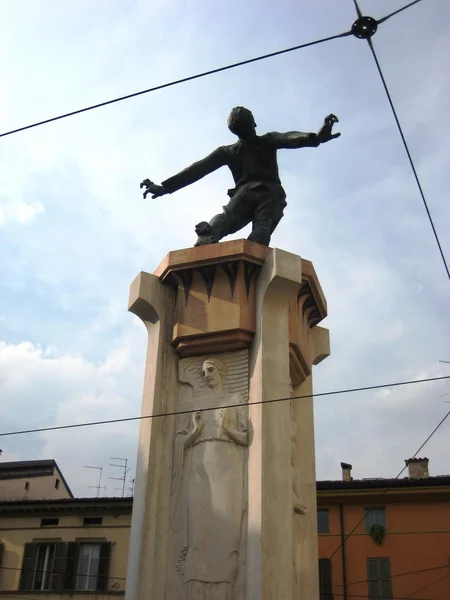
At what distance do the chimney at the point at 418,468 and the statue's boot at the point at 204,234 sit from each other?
26006 millimetres

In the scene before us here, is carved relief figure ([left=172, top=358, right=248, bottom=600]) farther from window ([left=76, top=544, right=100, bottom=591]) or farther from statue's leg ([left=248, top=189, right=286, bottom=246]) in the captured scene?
window ([left=76, top=544, right=100, bottom=591])

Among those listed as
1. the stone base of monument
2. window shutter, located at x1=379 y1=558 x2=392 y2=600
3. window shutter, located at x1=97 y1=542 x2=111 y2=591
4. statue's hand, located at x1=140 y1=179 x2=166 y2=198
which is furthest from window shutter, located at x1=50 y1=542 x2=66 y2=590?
statue's hand, located at x1=140 y1=179 x2=166 y2=198

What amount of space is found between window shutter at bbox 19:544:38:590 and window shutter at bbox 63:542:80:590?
1528 millimetres

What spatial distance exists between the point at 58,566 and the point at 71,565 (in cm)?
59

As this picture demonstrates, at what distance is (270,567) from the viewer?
7.13m

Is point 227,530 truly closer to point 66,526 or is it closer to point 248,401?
point 248,401

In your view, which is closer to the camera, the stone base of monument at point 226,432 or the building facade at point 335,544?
the stone base of monument at point 226,432

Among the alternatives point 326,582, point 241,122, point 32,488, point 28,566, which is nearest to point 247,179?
point 241,122

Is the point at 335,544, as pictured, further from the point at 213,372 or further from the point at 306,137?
the point at 306,137

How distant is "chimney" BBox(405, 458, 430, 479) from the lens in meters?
32.8

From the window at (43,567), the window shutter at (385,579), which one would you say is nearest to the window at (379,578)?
the window shutter at (385,579)

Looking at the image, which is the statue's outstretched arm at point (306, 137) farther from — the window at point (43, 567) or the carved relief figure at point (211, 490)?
the window at point (43, 567)

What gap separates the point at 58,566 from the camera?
30.2 meters

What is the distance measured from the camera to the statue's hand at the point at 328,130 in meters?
8.75
